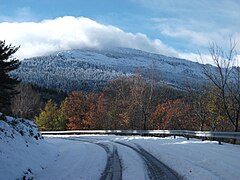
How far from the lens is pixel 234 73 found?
22.5m

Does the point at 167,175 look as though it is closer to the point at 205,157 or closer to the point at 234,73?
the point at 205,157

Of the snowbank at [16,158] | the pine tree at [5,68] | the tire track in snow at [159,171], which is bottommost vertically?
the tire track in snow at [159,171]

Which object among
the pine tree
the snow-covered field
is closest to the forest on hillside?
the pine tree

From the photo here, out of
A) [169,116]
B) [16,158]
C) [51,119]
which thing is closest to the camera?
[16,158]

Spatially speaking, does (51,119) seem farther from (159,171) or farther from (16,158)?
(159,171)

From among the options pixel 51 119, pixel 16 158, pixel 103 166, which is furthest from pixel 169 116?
pixel 16 158

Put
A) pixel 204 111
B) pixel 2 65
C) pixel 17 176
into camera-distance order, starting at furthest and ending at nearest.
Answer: pixel 2 65 → pixel 204 111 → pixel 17 176

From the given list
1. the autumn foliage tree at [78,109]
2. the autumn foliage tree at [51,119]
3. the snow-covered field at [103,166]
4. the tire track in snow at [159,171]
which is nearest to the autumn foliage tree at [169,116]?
the autumn foliage tree at [78,109]

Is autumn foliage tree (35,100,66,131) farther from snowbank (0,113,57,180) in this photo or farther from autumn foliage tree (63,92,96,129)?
snowbank (0,113,57,180)

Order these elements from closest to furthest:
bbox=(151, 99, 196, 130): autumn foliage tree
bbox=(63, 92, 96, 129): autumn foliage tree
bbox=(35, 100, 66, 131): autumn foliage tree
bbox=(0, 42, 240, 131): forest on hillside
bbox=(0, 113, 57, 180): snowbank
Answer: bbox=(0, 113, 57, 180): snowbank → bbox=(0, 42, 240, 131): forest on hillside → bbox=(151, 99, 196, 130): autumn foliage tree → bbox=(63, 92, 96, 129): autumn foliage tree → bbox=(35, 100, 66, 131): autumn foliage tree

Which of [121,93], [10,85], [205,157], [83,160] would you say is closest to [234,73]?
[205,157]

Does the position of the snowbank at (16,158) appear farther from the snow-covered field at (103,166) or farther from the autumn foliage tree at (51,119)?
the autumn foliage tree at (51,119)

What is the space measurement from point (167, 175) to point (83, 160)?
4.91 m

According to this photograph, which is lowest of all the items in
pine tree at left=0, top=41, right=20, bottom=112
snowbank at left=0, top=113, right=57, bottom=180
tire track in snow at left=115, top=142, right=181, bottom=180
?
tire track in snow at left=115, top=142, right=181, bottom=180
